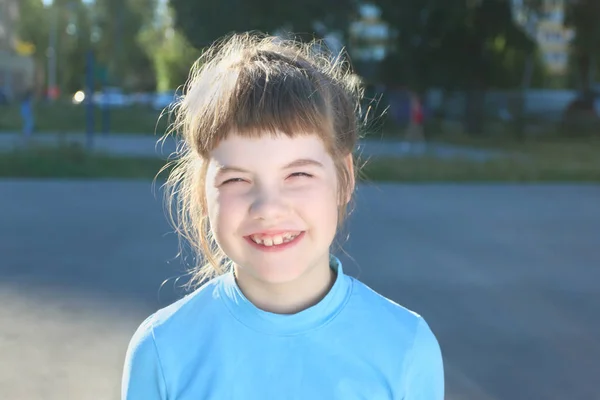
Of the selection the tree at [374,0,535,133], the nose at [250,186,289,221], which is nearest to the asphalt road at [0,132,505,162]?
the tree at [374,0,535,133]

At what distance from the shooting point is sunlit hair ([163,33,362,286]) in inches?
56.9

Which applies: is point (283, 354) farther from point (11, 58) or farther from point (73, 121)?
point (11, 58)

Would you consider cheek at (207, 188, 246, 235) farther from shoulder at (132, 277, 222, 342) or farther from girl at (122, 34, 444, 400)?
shoulder at (132, 277, 222, 342)

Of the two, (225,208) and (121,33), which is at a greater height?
(225,208)

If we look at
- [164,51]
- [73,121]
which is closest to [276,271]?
[73,121]

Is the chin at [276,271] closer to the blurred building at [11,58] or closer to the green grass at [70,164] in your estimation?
the green grass at [70,164]

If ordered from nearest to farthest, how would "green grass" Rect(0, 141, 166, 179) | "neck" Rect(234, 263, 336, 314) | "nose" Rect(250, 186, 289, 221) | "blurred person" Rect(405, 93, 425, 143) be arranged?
"nose" Rect(250, 186, 289, 221)
"neck" Rect(234, 263, 336, 314)
"green grass" Rect(0, 141, 166, 179)
"blurred person" Rect(405, 93, 425, 143)

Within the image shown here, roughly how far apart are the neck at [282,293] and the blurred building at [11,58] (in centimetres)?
6279

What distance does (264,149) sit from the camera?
144 centimetres

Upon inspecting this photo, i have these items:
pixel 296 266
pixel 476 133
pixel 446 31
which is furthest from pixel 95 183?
pixel 476 133

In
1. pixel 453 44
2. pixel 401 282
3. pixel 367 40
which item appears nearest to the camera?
pixel 401 282

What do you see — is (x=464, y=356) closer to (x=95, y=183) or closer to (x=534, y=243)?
(x=534, y=243)

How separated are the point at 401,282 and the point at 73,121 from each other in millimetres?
26433

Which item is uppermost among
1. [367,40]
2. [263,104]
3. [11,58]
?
[263,104]
